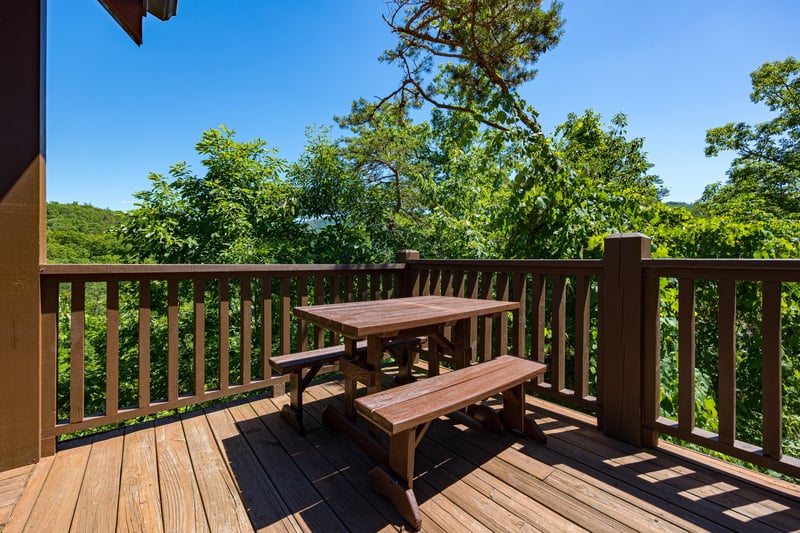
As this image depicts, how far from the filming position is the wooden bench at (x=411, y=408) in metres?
1.23

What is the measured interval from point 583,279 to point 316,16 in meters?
7.59

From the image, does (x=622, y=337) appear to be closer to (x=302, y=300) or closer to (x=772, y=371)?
(x=772, y=371)

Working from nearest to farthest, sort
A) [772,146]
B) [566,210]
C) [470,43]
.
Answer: [566,210]
[470,43]
[772,146]

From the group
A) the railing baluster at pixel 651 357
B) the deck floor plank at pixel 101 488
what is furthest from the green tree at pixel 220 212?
the railing baluster at pixel 651 357

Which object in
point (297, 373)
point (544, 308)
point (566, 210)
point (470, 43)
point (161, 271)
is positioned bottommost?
point (297, 373)

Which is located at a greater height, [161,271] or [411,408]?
[161,271]

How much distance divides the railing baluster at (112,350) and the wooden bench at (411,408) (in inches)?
61.5

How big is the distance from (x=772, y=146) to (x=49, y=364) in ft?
79.6

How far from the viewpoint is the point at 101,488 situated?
1.48 m

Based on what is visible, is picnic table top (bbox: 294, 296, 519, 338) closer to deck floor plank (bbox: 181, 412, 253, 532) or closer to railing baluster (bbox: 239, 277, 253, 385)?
railing baluster (bbox: 239, 277, 253, 385)

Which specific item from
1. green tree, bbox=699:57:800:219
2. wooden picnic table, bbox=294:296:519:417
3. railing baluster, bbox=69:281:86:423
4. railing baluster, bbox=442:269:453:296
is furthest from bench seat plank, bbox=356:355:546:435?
green tree, bbox=699:57:800:219

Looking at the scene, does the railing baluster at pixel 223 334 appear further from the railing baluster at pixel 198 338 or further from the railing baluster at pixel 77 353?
the railing baluster at pixel 77 353

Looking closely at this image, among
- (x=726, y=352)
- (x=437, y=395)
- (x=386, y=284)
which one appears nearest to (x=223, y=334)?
(x=386, y=284)

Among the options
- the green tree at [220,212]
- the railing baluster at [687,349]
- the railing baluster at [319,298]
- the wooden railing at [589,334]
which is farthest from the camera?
the green tree at [220,212]
